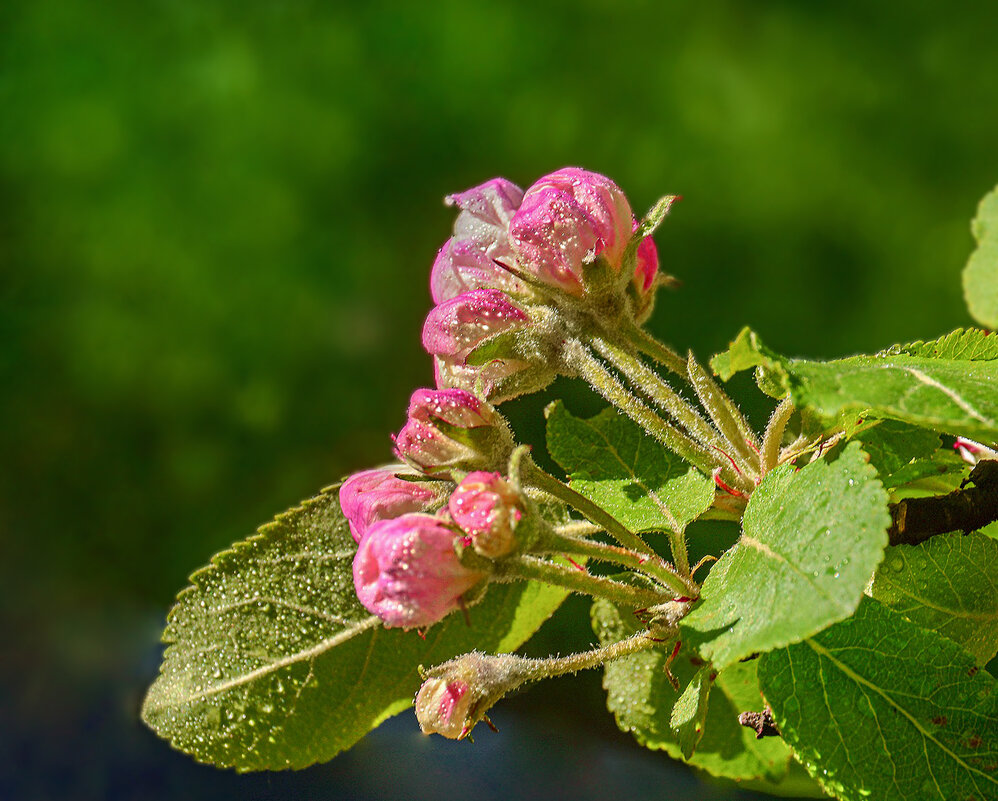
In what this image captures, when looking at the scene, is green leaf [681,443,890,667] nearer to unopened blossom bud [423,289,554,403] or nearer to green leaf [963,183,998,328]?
unopened blossom bud [423,289,554,403]

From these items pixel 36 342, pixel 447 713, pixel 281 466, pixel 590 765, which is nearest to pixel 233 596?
pixel 447 713

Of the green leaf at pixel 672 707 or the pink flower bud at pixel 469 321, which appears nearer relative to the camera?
the pink flower bud at pixel 469 321

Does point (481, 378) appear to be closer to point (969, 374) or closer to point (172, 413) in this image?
point (969, 374)

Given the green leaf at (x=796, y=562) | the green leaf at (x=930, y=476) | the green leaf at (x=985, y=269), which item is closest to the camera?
the green leaf at (x=796, y=562)

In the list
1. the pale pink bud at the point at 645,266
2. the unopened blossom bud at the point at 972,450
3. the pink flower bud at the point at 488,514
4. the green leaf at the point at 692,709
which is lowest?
the green leaf at the point at 692,709

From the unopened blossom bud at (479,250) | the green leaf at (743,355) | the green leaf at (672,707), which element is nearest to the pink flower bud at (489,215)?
the unopened blossom bud at (479,250)

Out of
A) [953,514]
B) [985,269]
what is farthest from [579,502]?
[985,269]

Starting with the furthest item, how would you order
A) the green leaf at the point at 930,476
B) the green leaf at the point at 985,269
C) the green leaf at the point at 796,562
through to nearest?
the green leaf at the point at 985,269
the green leaf at the point at 930,476
the green leaf at the point at 796,562

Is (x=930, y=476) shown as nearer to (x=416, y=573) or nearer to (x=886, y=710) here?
(x=886, y=710)

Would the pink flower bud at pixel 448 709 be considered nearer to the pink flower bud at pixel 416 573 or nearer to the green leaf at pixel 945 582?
the pink flower bud at pixel 416 573
